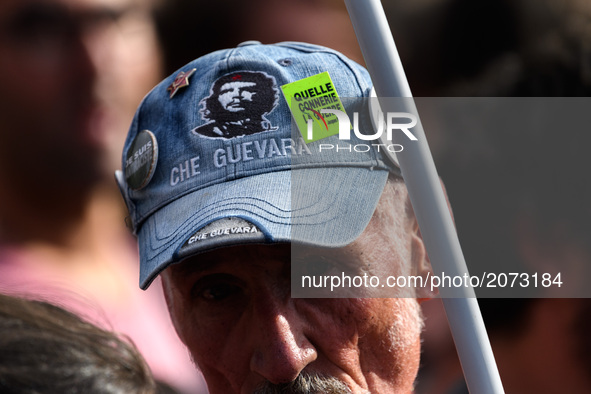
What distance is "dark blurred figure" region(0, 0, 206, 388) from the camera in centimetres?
220

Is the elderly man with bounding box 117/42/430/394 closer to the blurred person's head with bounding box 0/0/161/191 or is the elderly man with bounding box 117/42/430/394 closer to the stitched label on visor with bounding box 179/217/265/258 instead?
the stitched label on visor with bounding box 179/217/265/258

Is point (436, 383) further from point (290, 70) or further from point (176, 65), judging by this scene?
point (176, 65)

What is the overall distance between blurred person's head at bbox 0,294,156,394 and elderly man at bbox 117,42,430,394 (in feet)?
0.97

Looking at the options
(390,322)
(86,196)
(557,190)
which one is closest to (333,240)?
(390,322)

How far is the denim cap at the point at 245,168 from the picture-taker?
109 centimetres

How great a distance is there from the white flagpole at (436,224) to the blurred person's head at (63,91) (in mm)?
1703

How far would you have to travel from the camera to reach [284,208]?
1099 millimetres

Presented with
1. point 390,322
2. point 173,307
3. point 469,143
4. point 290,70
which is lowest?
point 173,307

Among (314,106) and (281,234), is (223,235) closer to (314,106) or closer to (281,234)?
(281,234)

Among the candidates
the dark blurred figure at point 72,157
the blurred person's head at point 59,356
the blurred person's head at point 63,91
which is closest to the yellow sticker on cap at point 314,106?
the blurred person's head at point 59,356

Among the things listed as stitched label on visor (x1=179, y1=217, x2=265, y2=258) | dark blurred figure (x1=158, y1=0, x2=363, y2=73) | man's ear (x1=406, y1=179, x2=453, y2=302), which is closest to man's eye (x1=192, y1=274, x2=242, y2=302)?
stitched label on visor (x1=179, y1=217, x2=265, y2=258)

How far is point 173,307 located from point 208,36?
163 centimetres

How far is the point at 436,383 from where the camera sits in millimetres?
1987

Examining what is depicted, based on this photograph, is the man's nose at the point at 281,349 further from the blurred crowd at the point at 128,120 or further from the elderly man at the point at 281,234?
the blurred crowd at the point at 128,120
